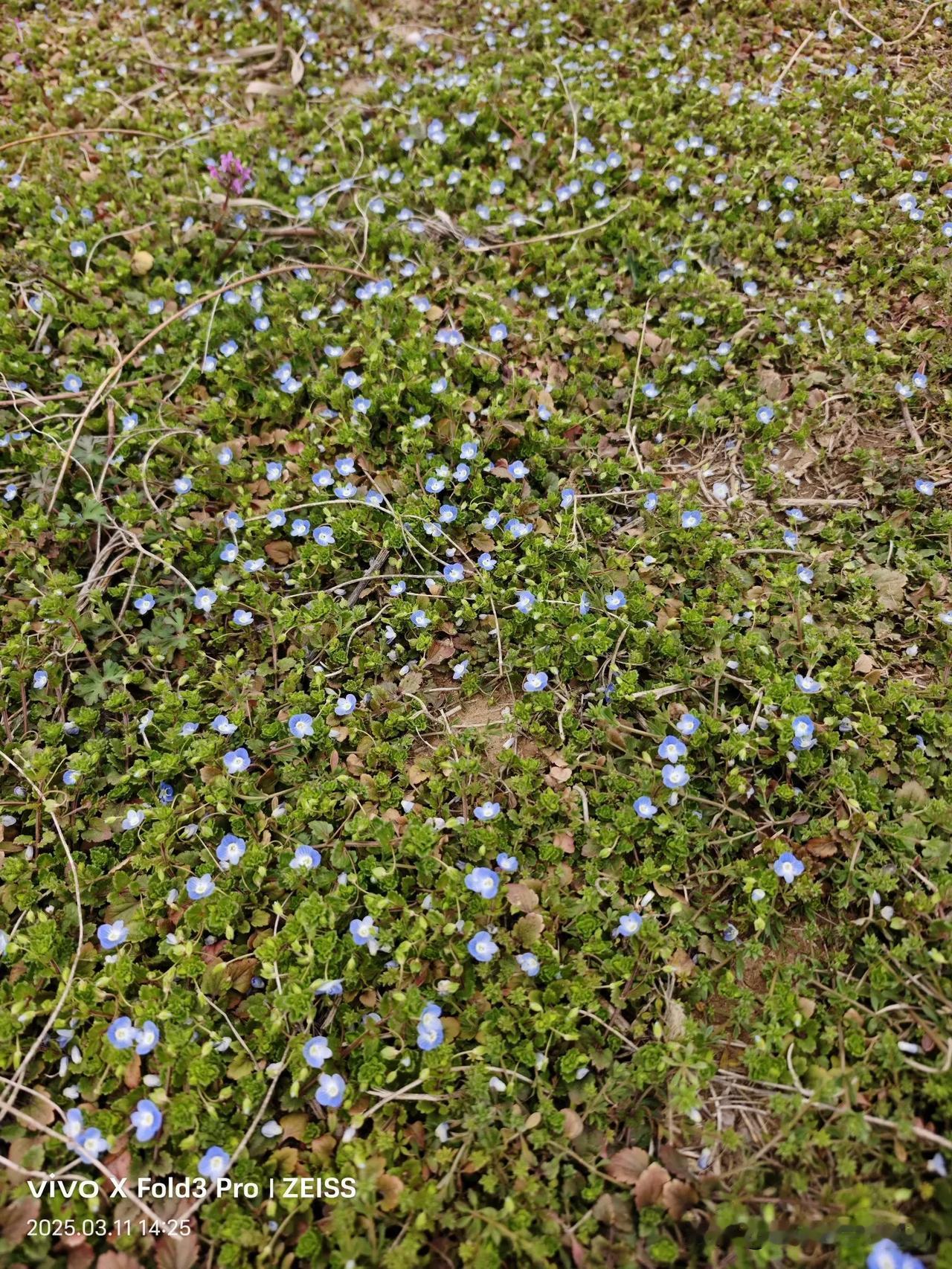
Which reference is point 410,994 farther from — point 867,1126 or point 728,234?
point 728,234

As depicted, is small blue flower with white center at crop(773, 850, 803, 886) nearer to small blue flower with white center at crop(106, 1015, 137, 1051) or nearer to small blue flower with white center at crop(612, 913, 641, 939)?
small blue flower with white center at crop(612, 913, 641, 939)

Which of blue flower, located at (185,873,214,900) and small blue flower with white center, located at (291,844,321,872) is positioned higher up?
small blue flower with white center, located at (291,844,321,872)

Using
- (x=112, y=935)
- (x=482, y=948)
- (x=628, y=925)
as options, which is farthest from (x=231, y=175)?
(x=628, y=925)

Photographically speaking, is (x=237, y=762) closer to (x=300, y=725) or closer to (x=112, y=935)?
(x=300, y=725)

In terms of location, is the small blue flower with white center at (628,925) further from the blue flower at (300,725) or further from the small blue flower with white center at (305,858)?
the blue flower at (300,725)

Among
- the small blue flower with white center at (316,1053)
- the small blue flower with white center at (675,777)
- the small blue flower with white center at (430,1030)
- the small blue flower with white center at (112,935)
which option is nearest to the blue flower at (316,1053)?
the small blue flower with white center at (316,1053)

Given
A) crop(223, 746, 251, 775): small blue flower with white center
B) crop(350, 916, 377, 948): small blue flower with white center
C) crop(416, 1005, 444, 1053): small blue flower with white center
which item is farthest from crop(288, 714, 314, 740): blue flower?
crop(416, 1005, 444, 1053): small blue flower with white center
